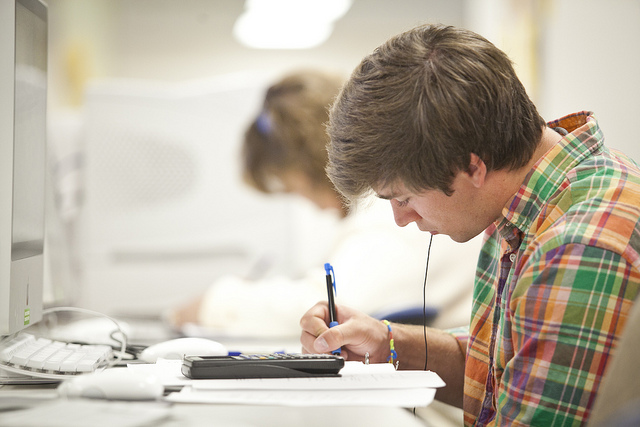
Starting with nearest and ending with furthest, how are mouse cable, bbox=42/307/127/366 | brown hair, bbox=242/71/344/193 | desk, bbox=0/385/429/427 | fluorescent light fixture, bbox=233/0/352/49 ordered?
desk, bbox=0/385/429/427
mouse cable, bbox=42/307/127/366
brown hair, bbox=242/71/344/193
fluorescent light fixture, bbox=233/0/352/49

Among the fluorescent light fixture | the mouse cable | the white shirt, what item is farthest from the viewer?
the fluorescent light fixture

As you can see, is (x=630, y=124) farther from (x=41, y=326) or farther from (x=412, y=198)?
→ (x=41, y=326)

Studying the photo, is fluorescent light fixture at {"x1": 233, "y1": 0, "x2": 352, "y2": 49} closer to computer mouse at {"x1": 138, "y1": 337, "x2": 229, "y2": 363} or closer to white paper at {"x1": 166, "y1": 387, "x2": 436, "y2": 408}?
computer mouse at {"x1": 138, "y1": 337, "x2": 229, "y2": 363}

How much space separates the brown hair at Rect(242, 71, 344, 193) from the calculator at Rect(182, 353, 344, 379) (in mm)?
1457

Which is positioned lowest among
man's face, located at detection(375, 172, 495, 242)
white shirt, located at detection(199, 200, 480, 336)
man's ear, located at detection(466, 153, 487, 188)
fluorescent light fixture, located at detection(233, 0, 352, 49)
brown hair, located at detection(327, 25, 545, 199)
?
white shirt, located at detection(199, 200, 480, 336)

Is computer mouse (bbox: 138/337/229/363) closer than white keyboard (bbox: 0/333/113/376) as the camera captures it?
No

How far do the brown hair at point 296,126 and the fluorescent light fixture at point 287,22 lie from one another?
96 cm

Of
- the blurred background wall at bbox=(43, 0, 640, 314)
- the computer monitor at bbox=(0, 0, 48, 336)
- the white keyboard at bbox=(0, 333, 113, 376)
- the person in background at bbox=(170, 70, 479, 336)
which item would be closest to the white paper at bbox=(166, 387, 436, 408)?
the white keyboard at bbox=(0, 333, 113, 376)

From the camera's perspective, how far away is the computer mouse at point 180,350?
35.9 inches

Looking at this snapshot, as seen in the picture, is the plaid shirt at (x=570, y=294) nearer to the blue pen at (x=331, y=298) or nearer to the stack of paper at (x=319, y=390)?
the stack of paper at (x=319, y=390)

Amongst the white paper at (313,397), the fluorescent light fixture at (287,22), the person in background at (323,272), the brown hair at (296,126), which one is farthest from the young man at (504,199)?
the fluorescent light fixture at (287,22)

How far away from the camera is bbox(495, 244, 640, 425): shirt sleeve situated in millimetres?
632

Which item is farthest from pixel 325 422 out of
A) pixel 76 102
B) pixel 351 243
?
pixel 76 102

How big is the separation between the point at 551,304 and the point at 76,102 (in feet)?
11.0
